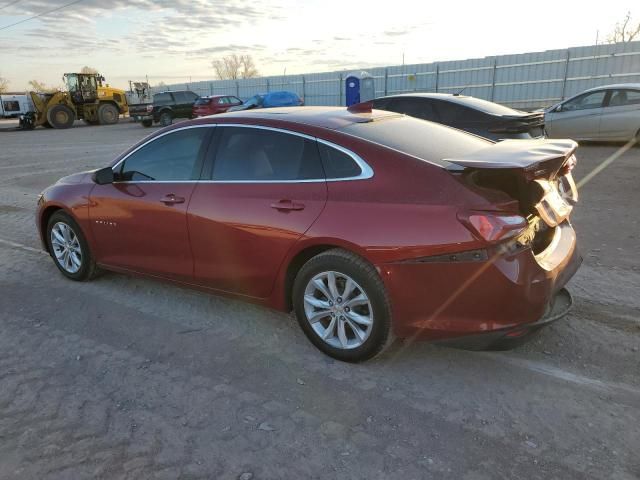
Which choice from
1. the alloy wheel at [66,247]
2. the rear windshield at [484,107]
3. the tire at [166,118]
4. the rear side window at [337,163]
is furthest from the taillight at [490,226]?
the tire at [166,118]

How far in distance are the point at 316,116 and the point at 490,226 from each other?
1575 millimetres

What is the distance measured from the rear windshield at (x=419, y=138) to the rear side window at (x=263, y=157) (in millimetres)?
328

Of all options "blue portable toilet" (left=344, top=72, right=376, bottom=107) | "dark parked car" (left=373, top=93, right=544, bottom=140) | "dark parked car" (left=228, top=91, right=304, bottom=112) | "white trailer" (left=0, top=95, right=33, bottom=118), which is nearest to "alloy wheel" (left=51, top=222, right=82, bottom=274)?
"dark parked car" (left=373, top=93, right=544, bottom=140)

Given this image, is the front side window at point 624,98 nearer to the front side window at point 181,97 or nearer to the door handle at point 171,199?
the door handle at point 171,199

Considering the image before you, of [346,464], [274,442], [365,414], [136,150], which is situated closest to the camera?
[346,464]

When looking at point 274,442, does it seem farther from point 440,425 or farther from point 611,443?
point 611,443

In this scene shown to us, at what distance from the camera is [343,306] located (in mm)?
3201

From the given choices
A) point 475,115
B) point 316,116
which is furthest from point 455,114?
point 316,116

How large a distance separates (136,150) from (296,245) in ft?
6.38

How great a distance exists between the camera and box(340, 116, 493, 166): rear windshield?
3174 millimetres

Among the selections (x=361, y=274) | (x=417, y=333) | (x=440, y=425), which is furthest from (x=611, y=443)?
(x=361, y=274)

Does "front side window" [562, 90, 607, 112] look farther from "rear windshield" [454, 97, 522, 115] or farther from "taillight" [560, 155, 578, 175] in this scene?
"taillight" [560, 155, 578, 175]

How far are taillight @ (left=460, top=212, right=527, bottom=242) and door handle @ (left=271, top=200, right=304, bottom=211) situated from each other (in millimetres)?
1048

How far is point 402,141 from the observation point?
3.28 metres
